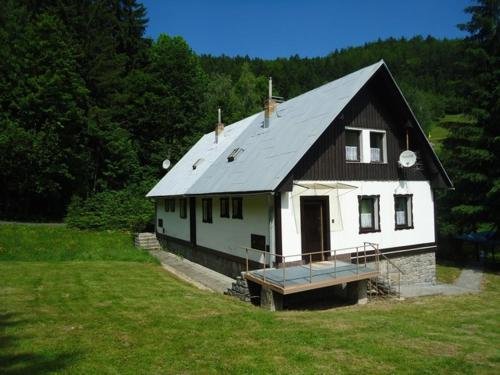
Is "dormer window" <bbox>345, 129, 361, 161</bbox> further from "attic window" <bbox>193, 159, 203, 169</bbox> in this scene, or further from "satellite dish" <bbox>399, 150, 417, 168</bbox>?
"attic window" <bbox>193, 159, 203, 169</bbox>

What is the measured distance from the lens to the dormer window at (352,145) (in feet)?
55.1

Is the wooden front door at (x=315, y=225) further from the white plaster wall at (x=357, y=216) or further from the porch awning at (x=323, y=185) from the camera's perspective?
the porch awning at (x=323, y=185)

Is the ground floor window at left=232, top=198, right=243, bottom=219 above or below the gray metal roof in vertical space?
below

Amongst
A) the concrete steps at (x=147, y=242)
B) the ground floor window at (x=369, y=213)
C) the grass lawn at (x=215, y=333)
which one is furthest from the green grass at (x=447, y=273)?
the concrete steps at (x=147, y=242)

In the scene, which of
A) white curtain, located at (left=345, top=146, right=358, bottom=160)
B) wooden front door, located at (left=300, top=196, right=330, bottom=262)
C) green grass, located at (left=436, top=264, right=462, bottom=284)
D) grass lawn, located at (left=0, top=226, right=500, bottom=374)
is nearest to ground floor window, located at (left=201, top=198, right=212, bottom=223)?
grass lawn, located at (left=0, top=226, right=500, bottom=374)

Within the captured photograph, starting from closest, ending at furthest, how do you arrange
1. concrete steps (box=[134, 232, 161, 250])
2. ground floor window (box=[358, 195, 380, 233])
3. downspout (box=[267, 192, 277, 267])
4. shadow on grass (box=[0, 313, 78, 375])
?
1. shadow on grass (box=[0, 313, 78, 375])
2. downspout (box=[267, 192, 277, 267])
3. ground floor window (box=[358, 195, 380, 233])
4. concrete steps (box=[134, 232, 161, 250])

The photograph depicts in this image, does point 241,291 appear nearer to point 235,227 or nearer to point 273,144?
point 235,227

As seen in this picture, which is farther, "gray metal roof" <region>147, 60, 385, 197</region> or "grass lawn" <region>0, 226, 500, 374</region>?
"gray metal roof" <region>147, 60, 385, 197</region>

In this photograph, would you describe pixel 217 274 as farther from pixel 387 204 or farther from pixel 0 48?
pixel 0 48

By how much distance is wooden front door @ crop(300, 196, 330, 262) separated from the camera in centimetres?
1524

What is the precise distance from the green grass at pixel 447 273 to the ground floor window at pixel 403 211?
3698mm

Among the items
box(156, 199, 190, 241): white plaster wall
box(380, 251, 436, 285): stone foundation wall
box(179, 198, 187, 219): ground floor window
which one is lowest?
box(380, 251, 436, 285): stone foundation wall

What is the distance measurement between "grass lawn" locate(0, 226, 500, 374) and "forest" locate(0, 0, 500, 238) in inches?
402

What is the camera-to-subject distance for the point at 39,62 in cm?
3538
